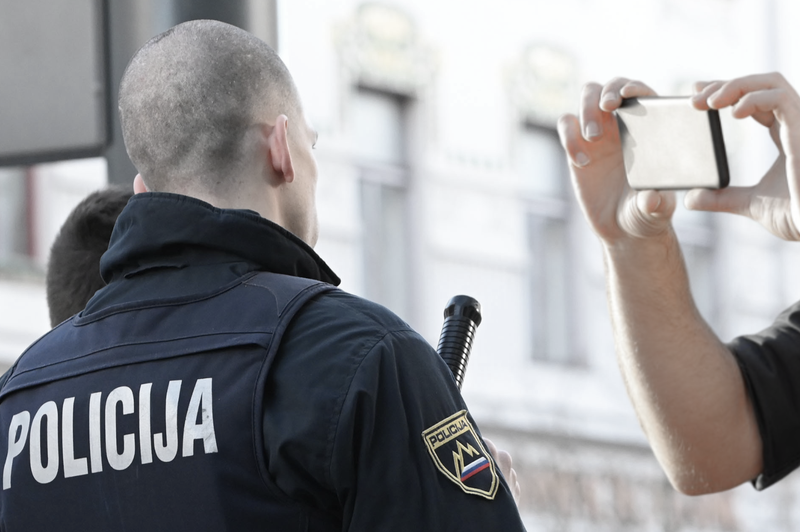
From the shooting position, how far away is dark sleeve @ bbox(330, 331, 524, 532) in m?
1.64

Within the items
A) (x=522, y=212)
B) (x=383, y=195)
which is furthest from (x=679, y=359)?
(x=522, y=212)

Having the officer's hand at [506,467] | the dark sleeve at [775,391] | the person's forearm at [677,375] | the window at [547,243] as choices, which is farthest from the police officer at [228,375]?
the window at [547,243]

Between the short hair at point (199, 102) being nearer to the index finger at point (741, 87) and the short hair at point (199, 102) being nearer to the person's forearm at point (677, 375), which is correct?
the index finger at point (741, 87)

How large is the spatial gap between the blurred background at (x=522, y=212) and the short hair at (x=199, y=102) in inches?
245

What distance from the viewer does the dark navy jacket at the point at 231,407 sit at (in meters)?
1.65

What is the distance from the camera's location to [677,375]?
2580 mm

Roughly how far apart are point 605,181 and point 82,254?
35.0 inches

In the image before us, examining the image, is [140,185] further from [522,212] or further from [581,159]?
[522,212]

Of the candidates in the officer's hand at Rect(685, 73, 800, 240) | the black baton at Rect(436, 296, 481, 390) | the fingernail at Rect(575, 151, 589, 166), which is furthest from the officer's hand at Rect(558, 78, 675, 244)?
the black baton at Rect(436, 296, 481, 390)

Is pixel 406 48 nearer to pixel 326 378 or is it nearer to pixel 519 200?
pixel 519 200

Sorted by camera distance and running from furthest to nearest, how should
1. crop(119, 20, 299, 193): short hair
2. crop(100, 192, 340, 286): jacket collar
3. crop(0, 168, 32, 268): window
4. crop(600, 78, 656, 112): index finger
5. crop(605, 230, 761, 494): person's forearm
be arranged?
crop(0, 168, 32, 268): window, crop(605, 230, 761, 494): person's forearm, crop(600, 78, 656, 112): index finger, crop(119, 20, 299, 193): short hair, crop(100, 192, 340, 286): jacket collar

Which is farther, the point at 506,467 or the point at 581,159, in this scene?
the point at 581,159

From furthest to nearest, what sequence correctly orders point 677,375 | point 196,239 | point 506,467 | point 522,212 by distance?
point 522,212
point 677,375
point 506,467
point 196,239

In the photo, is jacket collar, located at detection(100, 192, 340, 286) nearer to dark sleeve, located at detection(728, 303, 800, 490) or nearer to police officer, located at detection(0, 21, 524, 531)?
police officer, located at detection(0, 21, 524, 531)
